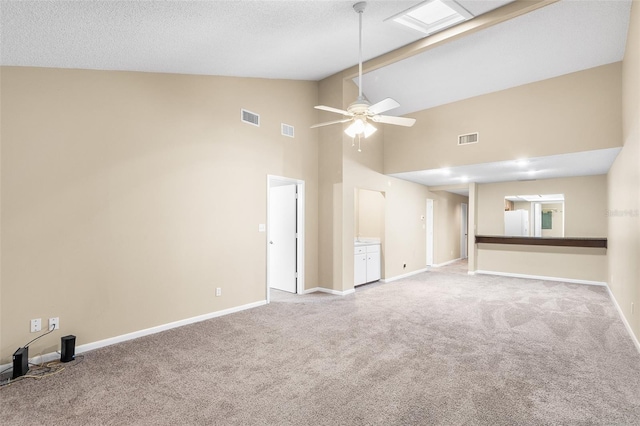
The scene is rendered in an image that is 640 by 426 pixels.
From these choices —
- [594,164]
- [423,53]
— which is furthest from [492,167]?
[423,53]

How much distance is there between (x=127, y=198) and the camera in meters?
3.66

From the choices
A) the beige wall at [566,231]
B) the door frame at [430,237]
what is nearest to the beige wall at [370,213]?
the door frame at [430,237]

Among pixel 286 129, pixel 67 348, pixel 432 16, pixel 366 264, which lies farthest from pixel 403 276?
pixel 67 348

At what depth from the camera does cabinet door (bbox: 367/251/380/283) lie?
6.79 m

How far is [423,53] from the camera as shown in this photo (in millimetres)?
5062

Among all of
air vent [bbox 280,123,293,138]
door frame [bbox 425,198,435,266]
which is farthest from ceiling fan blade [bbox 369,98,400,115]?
door frame [bbox 425,198,435,266]

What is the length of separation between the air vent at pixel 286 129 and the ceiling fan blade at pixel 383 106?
227cm

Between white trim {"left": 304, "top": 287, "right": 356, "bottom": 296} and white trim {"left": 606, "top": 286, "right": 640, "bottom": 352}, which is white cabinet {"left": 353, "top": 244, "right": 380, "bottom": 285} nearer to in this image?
white trim {"left": 304, "top": 287, "right": 356, "bottom": 296}

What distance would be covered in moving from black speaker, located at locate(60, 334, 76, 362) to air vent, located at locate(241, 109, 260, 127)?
3404 millimetres

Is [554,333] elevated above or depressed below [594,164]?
below

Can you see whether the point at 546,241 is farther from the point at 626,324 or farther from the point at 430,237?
the point at 626,324

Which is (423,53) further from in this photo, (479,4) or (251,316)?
(251,316)

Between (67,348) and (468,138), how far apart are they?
6.51 metres

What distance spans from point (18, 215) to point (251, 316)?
2808 mm
